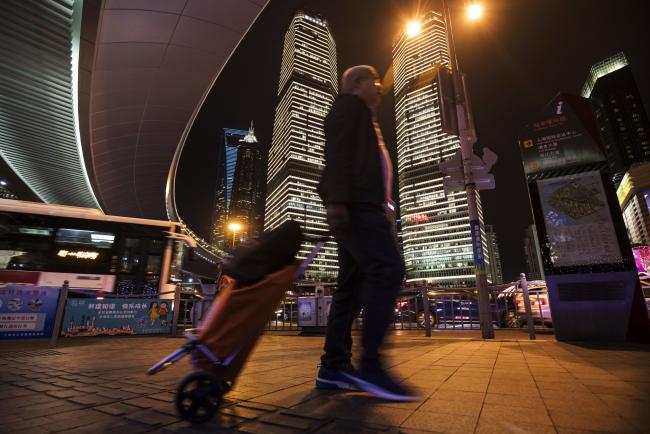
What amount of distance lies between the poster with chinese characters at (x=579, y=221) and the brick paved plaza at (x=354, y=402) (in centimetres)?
260

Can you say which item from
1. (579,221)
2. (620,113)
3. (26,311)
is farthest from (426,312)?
(620,113)

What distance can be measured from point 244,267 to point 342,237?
0.63 metres

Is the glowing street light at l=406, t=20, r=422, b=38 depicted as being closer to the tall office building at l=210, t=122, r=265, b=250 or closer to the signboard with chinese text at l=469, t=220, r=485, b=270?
the signboard with chinese text at l=469, t=220, r=485, b=270

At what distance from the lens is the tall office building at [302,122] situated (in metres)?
129

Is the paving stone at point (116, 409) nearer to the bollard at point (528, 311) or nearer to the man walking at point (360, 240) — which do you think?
the man walking at point (360, 240)

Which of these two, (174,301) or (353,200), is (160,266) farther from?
(353,200)

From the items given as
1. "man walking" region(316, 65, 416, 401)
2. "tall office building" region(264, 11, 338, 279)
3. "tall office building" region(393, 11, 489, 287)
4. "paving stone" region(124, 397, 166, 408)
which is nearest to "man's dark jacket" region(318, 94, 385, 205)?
"man walking" region(316, 65, 416, 401)

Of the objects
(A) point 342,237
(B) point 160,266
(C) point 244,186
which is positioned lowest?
(A) point 342,237

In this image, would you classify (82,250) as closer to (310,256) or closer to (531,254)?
(310,256)

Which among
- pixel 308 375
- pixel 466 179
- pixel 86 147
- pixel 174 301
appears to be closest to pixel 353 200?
pixel 308 375

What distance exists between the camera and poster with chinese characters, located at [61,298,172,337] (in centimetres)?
746

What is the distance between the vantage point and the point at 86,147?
56.4 ft

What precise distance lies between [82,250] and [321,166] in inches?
4987

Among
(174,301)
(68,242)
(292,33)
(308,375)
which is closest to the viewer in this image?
(308,375)
